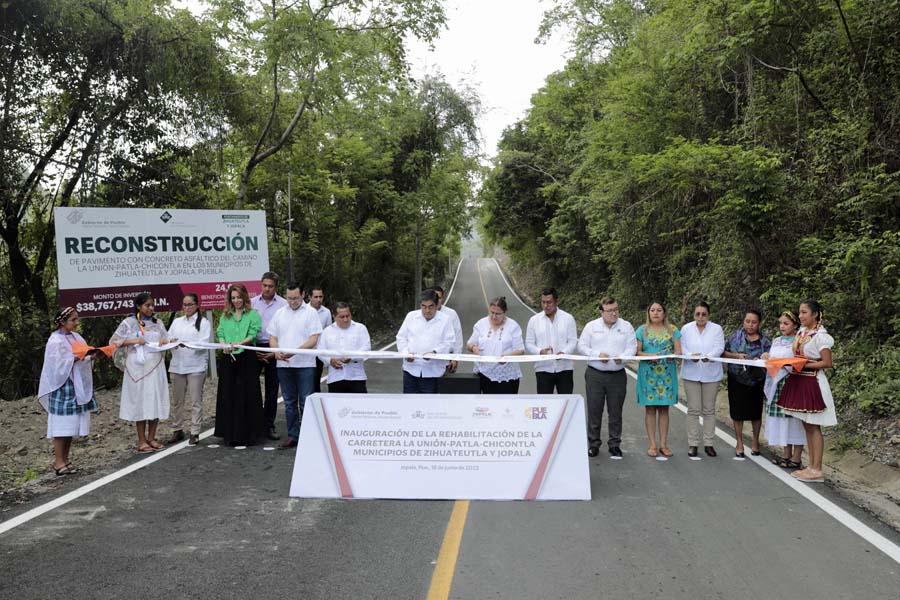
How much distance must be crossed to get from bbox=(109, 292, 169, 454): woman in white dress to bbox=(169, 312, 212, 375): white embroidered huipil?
236 mm

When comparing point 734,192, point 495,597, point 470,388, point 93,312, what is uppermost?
point 734,192

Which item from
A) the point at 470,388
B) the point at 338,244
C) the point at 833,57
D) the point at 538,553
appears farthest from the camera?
the point at 338,244

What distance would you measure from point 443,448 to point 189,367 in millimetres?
3810

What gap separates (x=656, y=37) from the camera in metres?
19.8

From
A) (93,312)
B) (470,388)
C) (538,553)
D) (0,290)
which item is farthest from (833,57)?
(0,290)

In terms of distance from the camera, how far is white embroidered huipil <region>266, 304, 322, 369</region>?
816 centimetres

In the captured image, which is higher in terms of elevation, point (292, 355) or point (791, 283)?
point (791, 283)

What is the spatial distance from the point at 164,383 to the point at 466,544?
4821 millimetres

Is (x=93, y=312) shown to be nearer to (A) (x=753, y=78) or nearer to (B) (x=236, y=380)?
(B) (x=236, y=380)

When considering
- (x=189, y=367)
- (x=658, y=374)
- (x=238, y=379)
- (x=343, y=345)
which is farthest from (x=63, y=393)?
(x=658, y=374)

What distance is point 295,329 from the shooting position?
821 centimetres

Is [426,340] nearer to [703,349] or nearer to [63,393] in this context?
[703,349]

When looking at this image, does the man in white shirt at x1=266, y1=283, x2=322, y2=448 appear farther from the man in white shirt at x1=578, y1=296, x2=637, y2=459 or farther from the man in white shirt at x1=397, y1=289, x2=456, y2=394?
the man in white shirt at x1=578, y1=296, x2=637, y2=459

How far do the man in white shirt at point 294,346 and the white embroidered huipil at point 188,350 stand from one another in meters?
0.91
